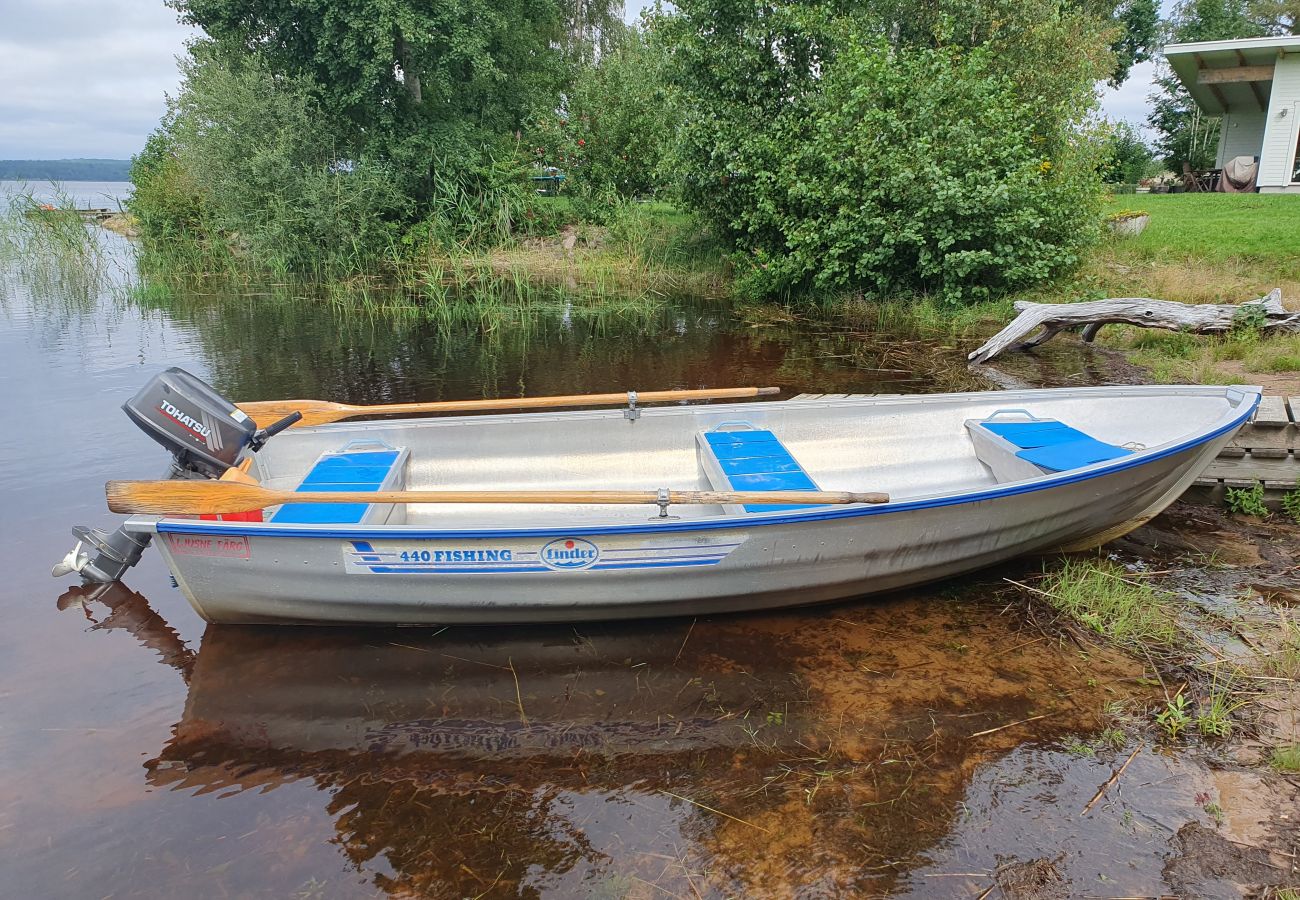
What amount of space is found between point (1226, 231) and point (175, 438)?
1399 cm

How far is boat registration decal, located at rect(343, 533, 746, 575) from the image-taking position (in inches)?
172

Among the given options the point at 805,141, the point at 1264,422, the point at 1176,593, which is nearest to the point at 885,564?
the point at 1176,593

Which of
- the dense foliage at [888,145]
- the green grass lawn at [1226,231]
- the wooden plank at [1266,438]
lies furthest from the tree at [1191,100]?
the wooden plank at [1266,438]

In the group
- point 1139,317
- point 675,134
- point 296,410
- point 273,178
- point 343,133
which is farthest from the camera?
point 343,133

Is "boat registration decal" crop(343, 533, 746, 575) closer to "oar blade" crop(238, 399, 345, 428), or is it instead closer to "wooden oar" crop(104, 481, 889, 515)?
"wooden oar" crop(104, 481, 889, 515)

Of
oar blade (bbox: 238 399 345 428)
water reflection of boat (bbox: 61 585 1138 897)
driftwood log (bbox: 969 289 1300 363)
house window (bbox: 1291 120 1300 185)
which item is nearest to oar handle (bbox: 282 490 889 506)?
water reflection of boat (bbox: 61 585 1138 897)

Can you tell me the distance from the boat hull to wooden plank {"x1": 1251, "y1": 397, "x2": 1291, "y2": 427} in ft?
3.84

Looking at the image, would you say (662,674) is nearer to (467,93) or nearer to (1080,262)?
(1080,262)

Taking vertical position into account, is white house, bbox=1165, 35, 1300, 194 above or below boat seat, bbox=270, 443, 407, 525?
above

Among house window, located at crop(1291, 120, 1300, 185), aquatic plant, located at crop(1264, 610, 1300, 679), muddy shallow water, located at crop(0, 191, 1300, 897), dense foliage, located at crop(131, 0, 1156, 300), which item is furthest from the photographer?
house window, located at crop(1291, 120, 1300, 185)

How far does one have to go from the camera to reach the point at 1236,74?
58.2 ft

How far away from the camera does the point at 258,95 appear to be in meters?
18.1

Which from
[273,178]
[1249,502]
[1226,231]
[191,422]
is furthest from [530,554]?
[273,178]

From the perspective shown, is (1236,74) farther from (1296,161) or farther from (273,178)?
(273,178)
